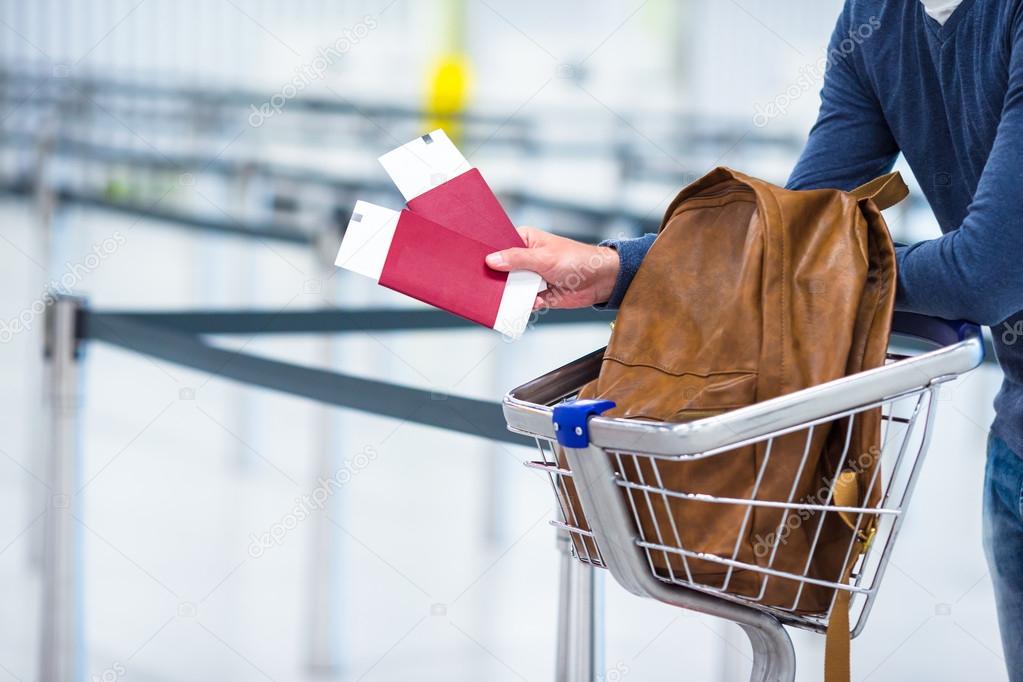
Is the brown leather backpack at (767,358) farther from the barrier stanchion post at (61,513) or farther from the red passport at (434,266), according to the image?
the barrier stanchion post at (61,513)

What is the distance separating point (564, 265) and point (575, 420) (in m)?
0.25

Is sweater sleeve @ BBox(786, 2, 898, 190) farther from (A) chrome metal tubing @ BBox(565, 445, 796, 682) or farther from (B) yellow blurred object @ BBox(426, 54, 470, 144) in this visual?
(B) yellow blurred object @ BBox(426, 54, 470, 144)

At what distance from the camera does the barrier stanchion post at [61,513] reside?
213 centimetres

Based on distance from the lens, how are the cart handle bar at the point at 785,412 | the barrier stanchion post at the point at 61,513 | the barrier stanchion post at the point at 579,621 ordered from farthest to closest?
the barrier stanchion post at the point at 61,513 < the barrier stanchion post at the point at 579,621 < the cart handle bar at the point at 785,412

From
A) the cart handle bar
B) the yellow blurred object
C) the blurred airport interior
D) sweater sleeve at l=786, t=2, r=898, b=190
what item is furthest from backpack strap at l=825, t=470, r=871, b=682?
the yellow blurred object

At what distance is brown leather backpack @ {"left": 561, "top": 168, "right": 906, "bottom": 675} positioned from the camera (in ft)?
3.21

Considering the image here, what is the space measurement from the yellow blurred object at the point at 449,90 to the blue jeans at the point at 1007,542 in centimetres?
890

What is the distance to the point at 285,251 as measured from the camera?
8977mm

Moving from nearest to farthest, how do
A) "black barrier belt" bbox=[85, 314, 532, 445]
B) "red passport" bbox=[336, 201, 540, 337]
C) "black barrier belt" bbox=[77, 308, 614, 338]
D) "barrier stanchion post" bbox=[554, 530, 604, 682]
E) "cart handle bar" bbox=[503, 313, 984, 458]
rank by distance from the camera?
"cart handle bar" bbox=[503, 313, 984, 458] < "red passport" bbox=[336, 201, 540, 337] < "barrier stanchion post" bbox=[554, 530, 604, 682] < "black barrier belt" bbox=[85, 314, 532, 445] < "black barrier belt" bbox=[77, 308, 614, 338]

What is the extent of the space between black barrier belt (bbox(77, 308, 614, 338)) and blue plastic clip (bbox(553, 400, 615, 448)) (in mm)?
1348

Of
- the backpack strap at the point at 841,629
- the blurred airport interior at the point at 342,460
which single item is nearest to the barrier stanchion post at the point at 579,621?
the blurred airport interior at the point at 342,460

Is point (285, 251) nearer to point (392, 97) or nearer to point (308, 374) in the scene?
point (392, 97)

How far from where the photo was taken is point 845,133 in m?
1.32

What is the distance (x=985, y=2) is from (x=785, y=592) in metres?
0.59
